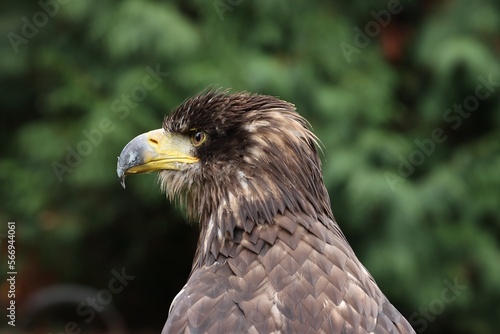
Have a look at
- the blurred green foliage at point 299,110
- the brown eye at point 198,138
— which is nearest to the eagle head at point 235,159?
the brown eye at point 198,138

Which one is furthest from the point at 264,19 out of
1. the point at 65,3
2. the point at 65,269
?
the point at 65,269

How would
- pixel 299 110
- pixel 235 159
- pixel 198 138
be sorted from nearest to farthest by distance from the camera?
1. pixel 235 159
2. pixel 198 138
3. pixel 299 110

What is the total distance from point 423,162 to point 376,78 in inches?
34.1

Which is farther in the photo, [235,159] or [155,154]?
[155,154]

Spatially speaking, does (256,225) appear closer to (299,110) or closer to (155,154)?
(155,154)

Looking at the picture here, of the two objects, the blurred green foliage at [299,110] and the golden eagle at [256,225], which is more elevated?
the golden eagle at [256,225]

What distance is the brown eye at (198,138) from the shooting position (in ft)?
12.5

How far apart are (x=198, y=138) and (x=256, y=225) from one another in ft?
1.68

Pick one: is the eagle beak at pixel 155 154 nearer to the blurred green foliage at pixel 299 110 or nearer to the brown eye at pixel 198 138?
the brown eye at pixel 198 138

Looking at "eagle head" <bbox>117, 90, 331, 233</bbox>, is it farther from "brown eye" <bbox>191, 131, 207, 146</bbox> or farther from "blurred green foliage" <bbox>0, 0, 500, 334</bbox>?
"blurred green foliage" <bbox>0, 0, 500, 334</bbox>

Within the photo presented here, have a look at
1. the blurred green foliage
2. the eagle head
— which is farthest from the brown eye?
the blurred green foliage

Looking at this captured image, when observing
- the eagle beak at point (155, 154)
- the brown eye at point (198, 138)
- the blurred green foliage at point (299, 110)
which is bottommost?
the blurred green foliage at point (299, 110)

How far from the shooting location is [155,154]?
12.8ft

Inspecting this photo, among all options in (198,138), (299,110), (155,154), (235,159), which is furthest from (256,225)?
(299,110)
